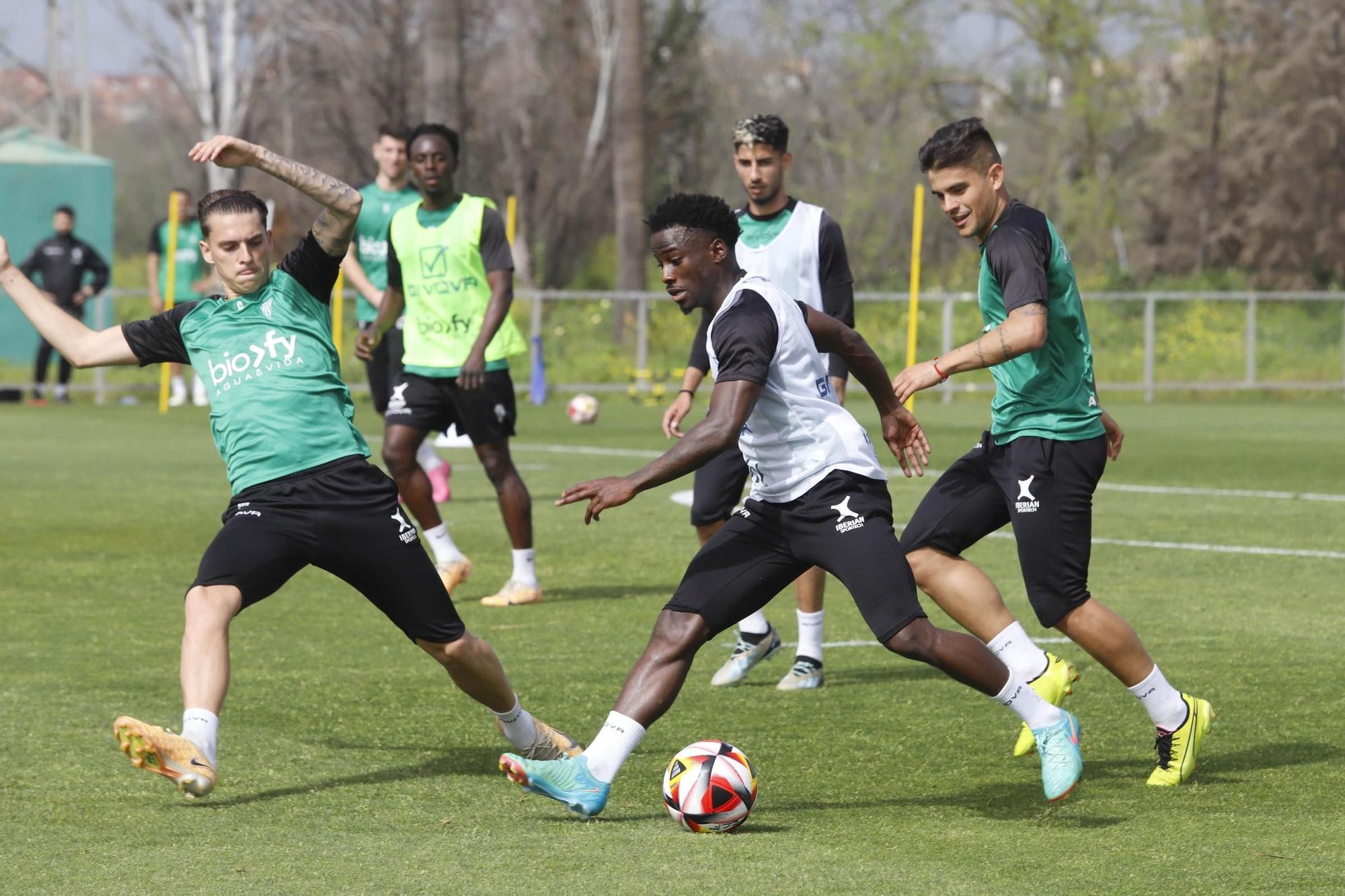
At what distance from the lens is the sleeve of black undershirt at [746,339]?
5.09 m

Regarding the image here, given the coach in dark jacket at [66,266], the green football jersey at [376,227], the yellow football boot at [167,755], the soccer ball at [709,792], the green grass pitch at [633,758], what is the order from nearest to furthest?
the green grass pitch at [633,758] < the yellow football boot at [167,755] < the soccer ball at [709,792] < the green football jersey at [376,227] < the coach in dark jacket at [66,266]


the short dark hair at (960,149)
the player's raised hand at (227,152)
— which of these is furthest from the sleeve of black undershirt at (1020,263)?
the player's raised hand at (227,152)

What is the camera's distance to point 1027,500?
19.1 ft

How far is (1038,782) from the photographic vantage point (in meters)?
5.77

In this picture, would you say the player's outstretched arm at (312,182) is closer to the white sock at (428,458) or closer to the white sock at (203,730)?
the white sock at (203,730)

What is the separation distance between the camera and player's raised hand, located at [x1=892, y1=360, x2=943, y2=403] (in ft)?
17.7

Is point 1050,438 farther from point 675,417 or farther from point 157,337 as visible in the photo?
point 157,337

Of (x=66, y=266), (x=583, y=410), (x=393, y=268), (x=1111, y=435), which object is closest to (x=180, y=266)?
(x=66, y=266)

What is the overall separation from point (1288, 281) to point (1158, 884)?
128ft

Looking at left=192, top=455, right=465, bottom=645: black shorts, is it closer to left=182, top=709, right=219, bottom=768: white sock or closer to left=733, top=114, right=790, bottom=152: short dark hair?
left=182, top=709, right=219, bottom=768: white sock

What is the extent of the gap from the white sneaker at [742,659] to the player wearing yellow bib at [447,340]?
6.91 feet

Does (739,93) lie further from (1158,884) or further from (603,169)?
(1158,884)

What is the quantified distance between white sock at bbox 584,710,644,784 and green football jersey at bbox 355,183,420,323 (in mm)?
6991

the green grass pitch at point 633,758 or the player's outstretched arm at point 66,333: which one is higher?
the player's outstretched arm at point 66,333
